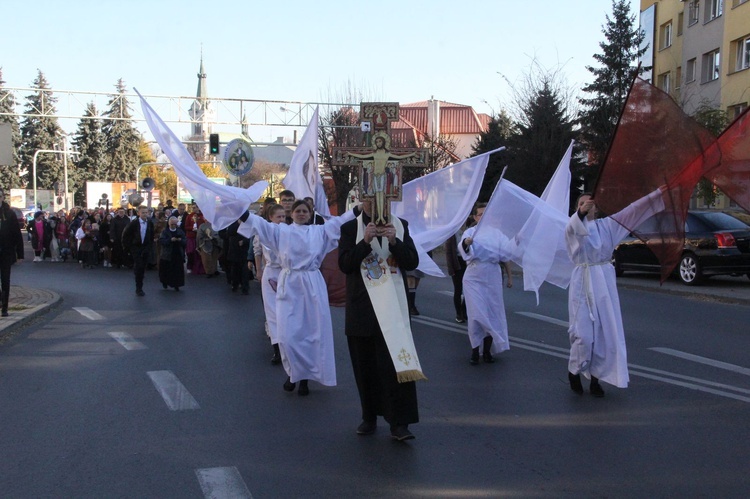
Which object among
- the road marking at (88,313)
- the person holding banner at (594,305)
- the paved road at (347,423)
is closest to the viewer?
the paved road at (347,423)

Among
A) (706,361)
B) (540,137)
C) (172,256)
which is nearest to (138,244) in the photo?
(172,256)

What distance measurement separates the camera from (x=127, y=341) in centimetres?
1118

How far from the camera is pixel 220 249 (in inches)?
900

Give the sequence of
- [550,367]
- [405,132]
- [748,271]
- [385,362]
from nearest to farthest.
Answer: [385,362], [550,367], [748,271], [405,132]

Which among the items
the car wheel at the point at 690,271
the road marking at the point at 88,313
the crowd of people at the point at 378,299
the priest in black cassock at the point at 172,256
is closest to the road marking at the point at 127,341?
the crowd of people at the point at 378,299

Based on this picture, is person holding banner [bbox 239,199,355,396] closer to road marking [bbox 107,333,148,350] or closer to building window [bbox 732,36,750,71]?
road marking [bbox 107,333,148,350]

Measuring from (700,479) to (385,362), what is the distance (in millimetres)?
2172

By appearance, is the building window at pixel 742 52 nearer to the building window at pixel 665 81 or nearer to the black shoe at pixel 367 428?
the building window at pixel 665 81

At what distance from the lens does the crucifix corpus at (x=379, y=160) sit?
5.87 metres

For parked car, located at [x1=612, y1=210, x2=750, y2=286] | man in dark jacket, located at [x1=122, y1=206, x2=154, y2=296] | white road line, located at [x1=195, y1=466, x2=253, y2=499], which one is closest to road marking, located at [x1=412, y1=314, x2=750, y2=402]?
white road line, located at [x1=195, y1=466, x2=253, y2=499]

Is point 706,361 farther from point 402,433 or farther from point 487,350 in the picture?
point 402,433

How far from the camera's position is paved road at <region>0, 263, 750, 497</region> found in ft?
16.9

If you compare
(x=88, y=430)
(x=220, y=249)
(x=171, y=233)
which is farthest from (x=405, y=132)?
(x=88, y=430)

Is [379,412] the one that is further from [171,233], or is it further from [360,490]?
[171,233]
